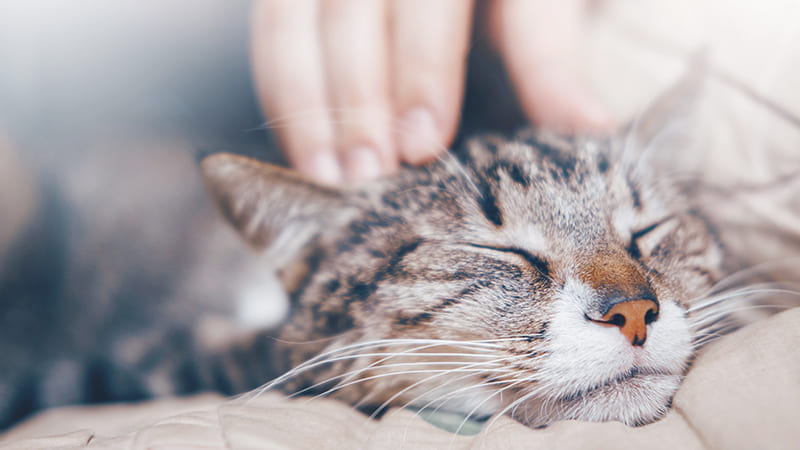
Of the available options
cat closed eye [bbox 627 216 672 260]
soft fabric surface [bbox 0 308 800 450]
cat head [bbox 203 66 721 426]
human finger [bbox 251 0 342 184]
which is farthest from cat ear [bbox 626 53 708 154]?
human finger [bbox 251 0 342 184]

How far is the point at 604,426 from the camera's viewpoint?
42 cm

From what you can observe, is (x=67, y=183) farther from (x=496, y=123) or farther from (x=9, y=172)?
(x=496, y=123)

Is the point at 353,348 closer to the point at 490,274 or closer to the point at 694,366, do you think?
the point at 490,274

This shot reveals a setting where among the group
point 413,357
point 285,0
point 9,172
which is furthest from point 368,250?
point 9,172

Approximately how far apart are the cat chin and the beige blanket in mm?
23

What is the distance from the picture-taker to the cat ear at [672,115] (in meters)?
0.72

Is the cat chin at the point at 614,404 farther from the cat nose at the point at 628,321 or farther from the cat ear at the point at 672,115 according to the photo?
the cat ear at the point at 672,115

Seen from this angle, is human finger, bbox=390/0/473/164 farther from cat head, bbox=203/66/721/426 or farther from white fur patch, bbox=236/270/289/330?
white fur patch, bbox=236/270/289/330

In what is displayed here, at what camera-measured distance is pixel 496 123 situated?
2.48 feet

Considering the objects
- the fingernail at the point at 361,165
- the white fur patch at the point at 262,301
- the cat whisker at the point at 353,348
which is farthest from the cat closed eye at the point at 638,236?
the white fur patch at the point at 262,301

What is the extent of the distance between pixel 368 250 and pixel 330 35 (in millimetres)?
312

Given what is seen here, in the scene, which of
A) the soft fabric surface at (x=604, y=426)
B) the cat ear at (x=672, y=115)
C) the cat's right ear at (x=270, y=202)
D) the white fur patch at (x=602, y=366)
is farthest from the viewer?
the cat ear at (x=672, y=115)

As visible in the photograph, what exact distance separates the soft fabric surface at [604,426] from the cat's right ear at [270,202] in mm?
241

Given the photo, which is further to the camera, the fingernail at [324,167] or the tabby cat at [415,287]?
the fingernail at [324,167]
